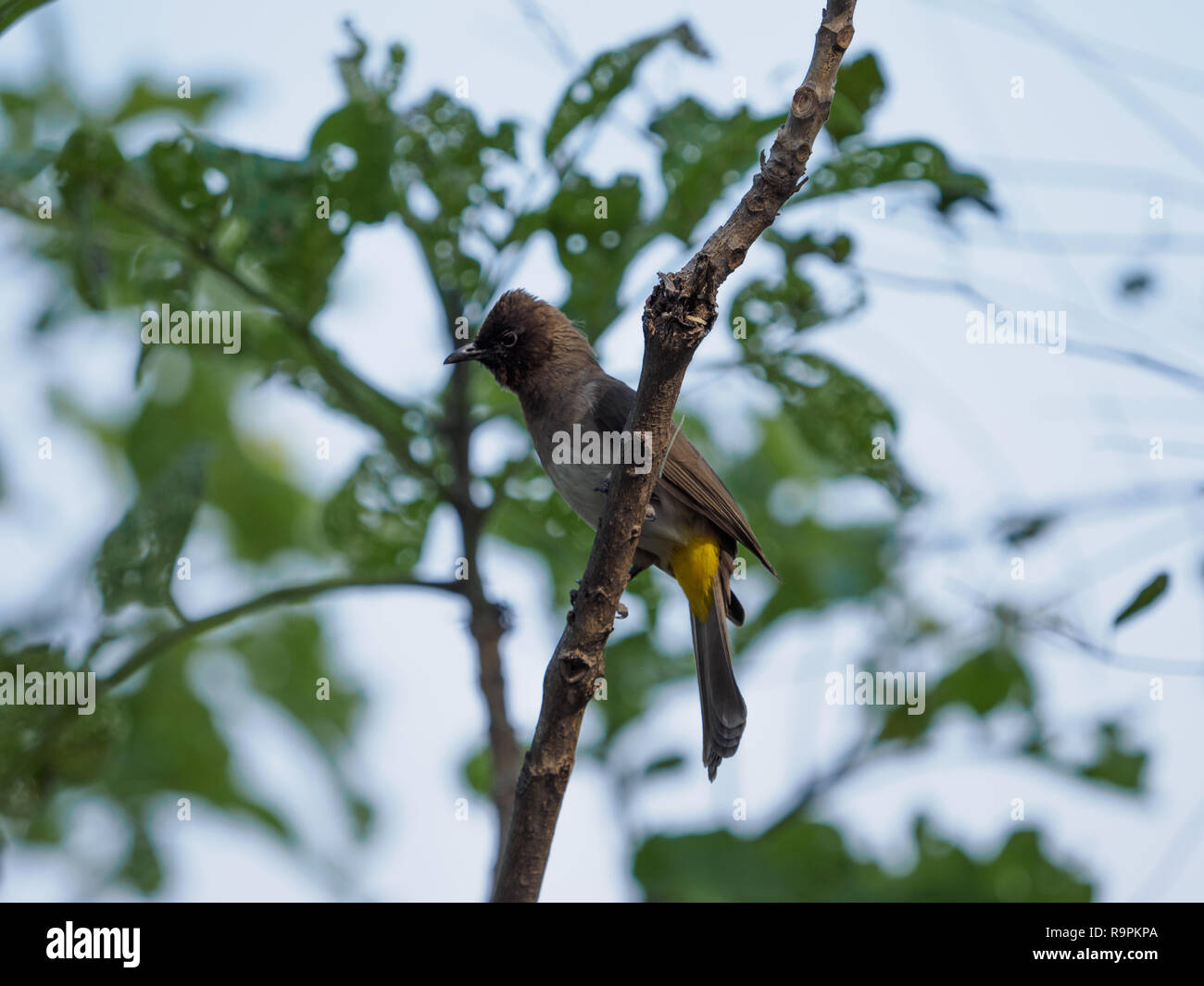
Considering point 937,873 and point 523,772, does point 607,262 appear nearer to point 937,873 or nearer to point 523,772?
point 523,772

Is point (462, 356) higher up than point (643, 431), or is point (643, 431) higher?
point (462, 356)

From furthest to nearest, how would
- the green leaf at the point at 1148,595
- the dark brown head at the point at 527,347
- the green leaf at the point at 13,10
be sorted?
the dark brown head at the point at 527,347 < the green leaf at the point at 1148,595 < the green leaf at the point at 13,10

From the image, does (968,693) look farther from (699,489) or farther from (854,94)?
(854,94)

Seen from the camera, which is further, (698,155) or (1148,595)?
(698,155)

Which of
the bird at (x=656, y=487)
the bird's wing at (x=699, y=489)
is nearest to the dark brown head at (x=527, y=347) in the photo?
the bird at (x=656, y=487)

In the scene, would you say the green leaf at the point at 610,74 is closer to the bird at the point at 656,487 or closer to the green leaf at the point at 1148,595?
the bird at the point at 656,487

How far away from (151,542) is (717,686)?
5.80 feet

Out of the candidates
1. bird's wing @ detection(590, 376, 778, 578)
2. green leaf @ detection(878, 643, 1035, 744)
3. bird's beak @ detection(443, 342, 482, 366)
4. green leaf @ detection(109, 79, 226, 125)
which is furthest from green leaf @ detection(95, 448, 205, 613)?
green leaf @ detection(878, 643, 1035, 744)

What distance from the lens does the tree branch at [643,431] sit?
2.22 m

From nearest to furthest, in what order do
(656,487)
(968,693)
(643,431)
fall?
1. (643,431)
2. (656,487)
3. (968,693)

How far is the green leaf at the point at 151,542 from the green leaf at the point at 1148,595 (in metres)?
2.47

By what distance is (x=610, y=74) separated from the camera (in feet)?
11.6

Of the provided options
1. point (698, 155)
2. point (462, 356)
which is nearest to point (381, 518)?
point (462, 356)

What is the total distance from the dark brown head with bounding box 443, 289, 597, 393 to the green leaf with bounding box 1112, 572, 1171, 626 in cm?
210
